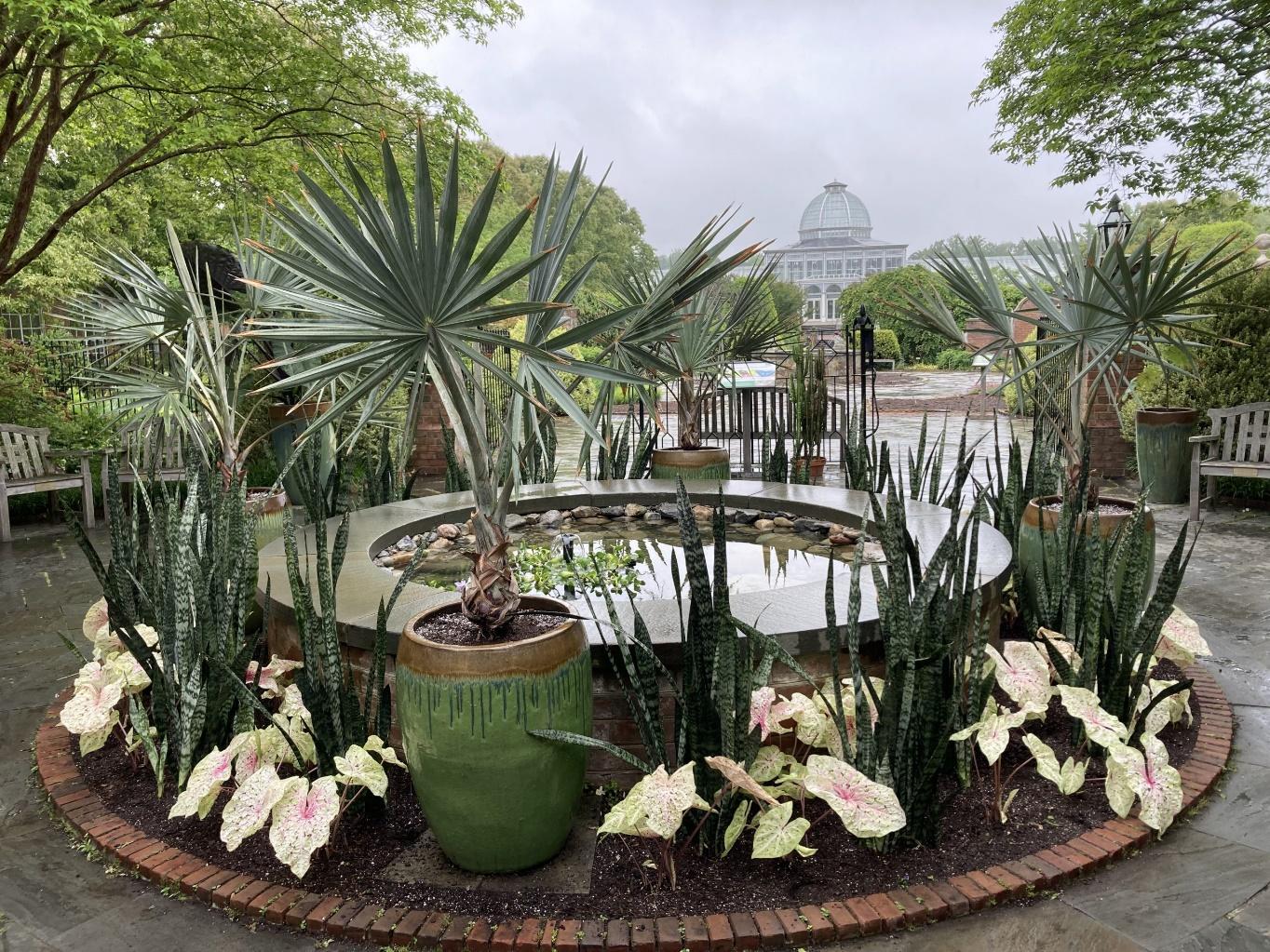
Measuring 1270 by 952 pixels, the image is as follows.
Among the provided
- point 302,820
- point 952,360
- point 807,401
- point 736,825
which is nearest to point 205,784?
point 302,820

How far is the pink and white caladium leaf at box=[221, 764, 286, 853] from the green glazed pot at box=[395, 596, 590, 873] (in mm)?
317

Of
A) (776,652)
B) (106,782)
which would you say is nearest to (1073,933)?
(776,652)

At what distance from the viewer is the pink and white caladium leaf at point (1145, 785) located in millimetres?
2121

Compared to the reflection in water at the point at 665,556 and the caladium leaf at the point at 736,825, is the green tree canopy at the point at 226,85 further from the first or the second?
the caladium leaf at the point at 736,825

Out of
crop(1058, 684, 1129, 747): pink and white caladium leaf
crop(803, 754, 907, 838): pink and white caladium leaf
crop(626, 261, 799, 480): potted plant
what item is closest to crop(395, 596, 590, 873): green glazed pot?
crop(803, 754, 907, 838): pink and white caladium leaf

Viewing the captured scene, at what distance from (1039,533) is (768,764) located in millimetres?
2100

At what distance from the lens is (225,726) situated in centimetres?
250

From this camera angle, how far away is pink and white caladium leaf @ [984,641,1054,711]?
237cm

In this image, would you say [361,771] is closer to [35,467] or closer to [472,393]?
[472,393]

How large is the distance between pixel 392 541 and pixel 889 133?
187 m

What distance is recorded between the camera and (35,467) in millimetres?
7109

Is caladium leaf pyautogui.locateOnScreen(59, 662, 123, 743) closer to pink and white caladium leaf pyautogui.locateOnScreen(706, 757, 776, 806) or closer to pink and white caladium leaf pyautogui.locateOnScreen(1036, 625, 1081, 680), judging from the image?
pink and white caladium leaf pyautogui.locateOnScreen(706, 757, 776, 806)

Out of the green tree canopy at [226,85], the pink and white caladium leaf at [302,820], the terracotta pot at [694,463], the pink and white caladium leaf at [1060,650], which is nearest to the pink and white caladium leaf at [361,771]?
the pink and white caladium leaf at [302,820]

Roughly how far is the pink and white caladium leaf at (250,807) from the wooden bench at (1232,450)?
21.3 ft
